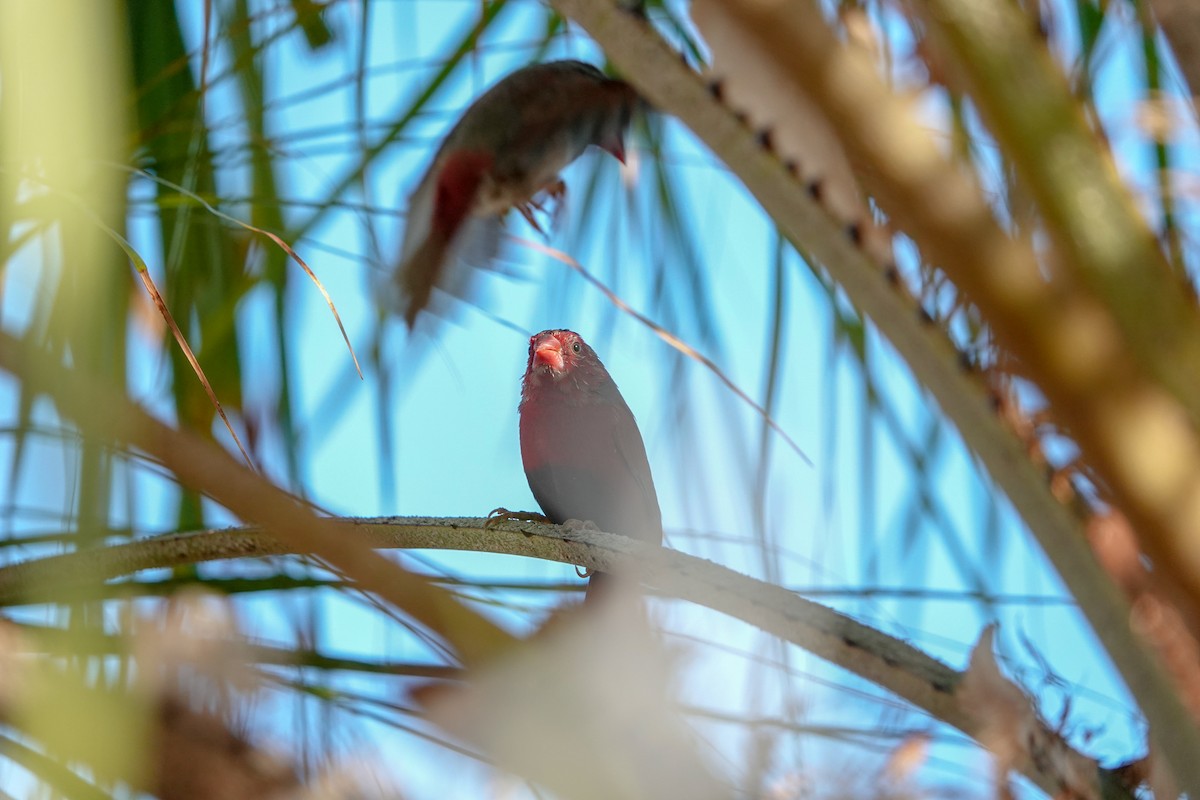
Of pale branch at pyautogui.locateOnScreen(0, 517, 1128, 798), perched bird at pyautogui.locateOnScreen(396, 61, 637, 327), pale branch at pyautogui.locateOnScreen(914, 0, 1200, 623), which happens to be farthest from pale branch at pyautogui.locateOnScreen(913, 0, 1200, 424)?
perched bird at pyautogui.locateOnScreen(396, 61, 637, 327)

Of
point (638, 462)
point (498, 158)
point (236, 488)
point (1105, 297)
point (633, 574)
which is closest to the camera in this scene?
point (1105, 297)

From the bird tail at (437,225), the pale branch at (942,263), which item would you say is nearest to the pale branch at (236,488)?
the pale branch at (942,263)

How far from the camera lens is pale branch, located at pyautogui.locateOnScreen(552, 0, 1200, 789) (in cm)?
34

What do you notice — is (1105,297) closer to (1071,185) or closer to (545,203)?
(1071,185)

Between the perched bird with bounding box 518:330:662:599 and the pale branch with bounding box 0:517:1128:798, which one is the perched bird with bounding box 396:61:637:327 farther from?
the pale branch with bounding box 0:517:1128:798

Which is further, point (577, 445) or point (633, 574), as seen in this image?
point (577, 445)

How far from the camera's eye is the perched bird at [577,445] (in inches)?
55.1

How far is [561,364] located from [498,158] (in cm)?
27

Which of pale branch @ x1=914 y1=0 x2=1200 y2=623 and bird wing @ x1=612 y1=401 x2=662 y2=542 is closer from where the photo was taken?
pale branch @ x1=914 y1=0 x2=1200 y2=623

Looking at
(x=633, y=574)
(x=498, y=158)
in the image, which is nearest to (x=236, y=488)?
(x=633, y=574)

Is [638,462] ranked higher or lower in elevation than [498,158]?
lower

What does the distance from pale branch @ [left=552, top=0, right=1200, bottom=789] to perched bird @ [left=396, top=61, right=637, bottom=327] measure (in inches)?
35.4

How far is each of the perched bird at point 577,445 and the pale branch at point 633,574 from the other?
17.8 inches

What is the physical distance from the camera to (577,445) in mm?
1400
